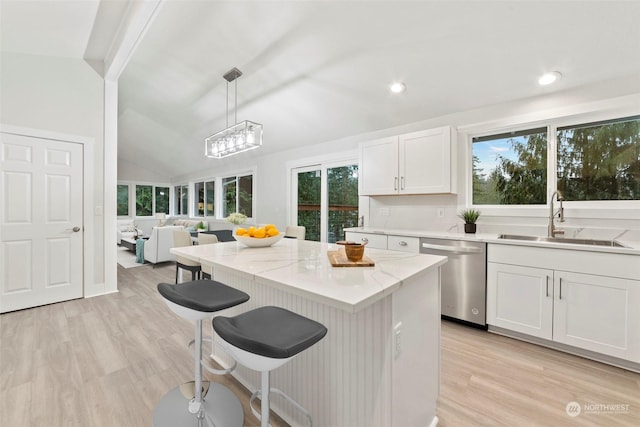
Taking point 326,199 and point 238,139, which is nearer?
point 238,139

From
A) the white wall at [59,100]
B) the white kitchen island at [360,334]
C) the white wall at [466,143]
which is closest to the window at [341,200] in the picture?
the white wall at [466,143]

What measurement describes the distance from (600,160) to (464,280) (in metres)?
1.65

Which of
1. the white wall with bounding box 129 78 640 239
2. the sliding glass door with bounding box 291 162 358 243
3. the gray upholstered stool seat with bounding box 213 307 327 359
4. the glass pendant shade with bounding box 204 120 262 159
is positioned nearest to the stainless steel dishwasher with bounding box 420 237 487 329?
the white wall with bounding box 129 78 640 239

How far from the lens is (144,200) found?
9422 mm

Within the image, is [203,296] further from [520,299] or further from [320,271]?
[520,299]

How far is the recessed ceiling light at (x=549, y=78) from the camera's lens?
236 cm

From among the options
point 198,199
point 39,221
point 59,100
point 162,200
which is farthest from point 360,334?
point 162,200

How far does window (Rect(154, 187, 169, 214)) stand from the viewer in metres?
9.74

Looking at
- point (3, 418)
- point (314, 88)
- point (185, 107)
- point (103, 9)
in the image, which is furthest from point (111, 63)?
point (3, 418)

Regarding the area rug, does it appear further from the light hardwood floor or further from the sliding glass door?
the sliding glass door

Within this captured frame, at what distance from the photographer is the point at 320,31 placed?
2.45 m

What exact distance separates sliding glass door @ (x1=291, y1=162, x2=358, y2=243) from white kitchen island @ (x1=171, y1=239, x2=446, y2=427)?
115 inches

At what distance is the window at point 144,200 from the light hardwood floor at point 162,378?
736 centimetres

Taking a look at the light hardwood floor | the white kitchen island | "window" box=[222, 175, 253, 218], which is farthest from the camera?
"window" box=[222, 175, 253, 218]
